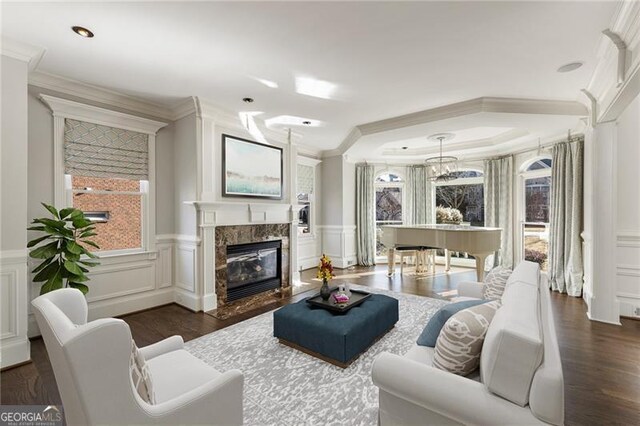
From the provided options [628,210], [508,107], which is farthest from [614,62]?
[628,210]

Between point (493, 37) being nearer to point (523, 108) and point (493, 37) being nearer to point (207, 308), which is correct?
point (523, 108)

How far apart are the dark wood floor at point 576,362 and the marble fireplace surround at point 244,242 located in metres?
0.31

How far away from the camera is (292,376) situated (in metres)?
2.34

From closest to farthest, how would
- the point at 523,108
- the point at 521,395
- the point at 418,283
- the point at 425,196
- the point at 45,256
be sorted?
the point at 521,395
the point at 45,256
the point at 523,108
the point at 418,283
the point at 425,196

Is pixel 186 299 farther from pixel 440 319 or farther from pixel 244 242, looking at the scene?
pixel 440 319

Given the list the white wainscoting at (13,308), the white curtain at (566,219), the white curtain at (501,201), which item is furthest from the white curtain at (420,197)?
the white wainscoting at (13,308)

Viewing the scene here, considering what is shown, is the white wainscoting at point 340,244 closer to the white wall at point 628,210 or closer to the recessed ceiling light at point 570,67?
the white wall at point 628,210

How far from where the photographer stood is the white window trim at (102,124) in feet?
10.4

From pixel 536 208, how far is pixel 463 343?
5.51 m

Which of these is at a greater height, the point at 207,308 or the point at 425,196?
the point at 425,196

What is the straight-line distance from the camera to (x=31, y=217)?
3.01 meters

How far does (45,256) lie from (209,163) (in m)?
1.97

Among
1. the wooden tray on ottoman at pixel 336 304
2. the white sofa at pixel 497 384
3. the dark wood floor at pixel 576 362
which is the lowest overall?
the dark wood floor at pixel 576 362

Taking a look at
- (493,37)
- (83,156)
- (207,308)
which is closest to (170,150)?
(83,156)
